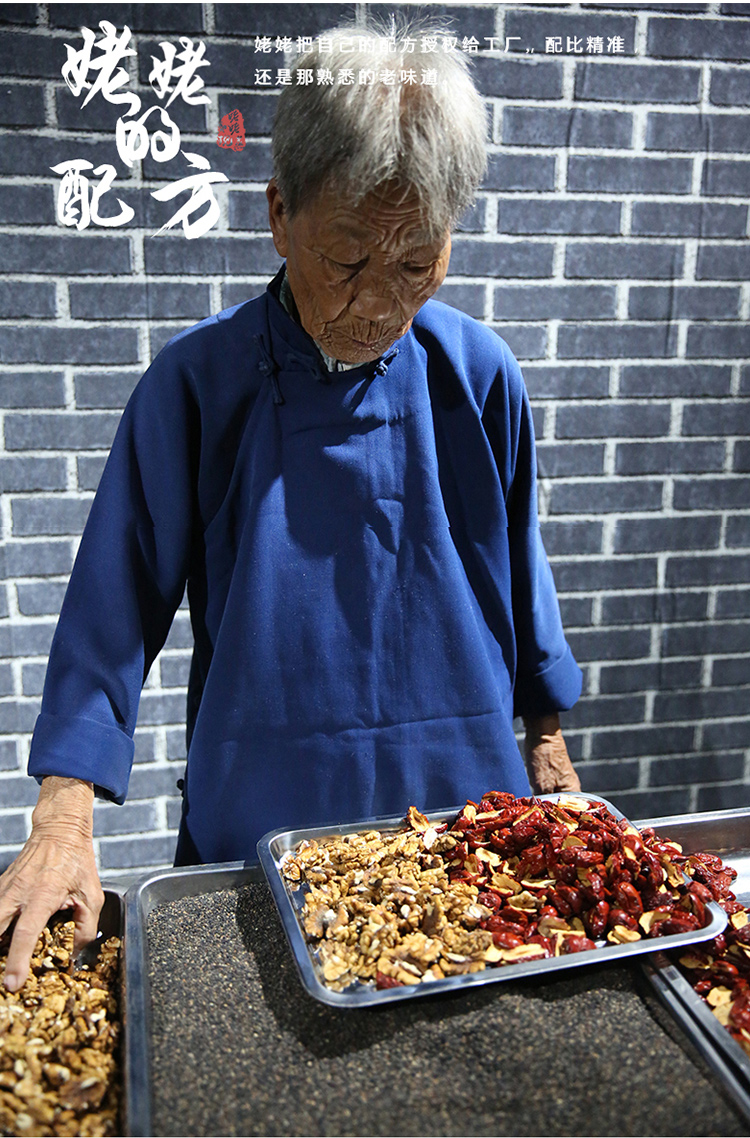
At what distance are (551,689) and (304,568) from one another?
0.52 metres

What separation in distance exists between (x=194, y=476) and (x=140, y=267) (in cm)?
106

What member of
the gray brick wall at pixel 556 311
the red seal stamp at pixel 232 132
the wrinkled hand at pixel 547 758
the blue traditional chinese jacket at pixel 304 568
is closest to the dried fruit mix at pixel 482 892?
the blue traditional chinese jacket at pixel 304 568

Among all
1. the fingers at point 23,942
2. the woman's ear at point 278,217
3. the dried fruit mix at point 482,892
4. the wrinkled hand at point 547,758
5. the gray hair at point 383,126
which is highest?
the gray hair at point 383,126

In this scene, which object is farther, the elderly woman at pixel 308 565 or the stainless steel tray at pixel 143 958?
the elderly woman at pixel 308 565

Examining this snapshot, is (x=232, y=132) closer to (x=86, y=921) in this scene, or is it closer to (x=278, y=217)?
(x=278, y=217)

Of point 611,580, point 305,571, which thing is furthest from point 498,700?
point 611,580

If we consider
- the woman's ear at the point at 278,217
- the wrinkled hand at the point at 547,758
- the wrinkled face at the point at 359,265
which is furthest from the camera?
the wrinkled hand at the point at 547,758

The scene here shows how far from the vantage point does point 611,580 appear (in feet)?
8.50

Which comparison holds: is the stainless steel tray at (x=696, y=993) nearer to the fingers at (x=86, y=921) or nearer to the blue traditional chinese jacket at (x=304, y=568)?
the blue traditional chinese jacket at (x=304, y=568)

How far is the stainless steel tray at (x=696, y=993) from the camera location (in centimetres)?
81

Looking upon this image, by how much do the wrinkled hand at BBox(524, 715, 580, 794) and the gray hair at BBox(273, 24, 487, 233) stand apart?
908 millimetres

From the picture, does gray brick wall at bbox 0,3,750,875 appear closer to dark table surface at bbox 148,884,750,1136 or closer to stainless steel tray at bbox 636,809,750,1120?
stainless steel tray at bbox 636,809,750,1120

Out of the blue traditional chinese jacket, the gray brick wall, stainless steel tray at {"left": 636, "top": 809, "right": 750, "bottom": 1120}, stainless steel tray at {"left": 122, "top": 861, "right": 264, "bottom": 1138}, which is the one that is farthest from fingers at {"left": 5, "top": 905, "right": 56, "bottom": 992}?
the gray brick wall

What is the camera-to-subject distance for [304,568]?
1.32 metres
